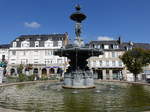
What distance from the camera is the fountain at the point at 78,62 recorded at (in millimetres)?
14477

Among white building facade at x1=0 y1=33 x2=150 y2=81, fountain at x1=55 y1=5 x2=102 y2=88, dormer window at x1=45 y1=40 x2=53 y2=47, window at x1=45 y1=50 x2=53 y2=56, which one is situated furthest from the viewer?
dormer window at x1=45 y1=40 x2=53 y2=47

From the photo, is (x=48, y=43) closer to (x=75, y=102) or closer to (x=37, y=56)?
(x=37, y=56)

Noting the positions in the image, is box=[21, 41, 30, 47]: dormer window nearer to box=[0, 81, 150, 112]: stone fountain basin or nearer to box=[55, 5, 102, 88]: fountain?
box=[55, 5, 102, 88]: fountain

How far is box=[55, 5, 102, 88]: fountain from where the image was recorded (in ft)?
47.5

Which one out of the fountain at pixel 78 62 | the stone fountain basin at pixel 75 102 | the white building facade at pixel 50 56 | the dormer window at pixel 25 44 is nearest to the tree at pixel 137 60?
the white building facade at pixel 50 56

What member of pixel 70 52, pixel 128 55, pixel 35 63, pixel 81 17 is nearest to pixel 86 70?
pixel 70 52

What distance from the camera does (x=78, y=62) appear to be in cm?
1558

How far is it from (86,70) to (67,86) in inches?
106

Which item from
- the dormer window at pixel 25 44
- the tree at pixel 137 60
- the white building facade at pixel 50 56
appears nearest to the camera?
the tree at pixel 137 60

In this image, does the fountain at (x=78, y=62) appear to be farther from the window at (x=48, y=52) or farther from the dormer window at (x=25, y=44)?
the dormer window at (x=25, y=44)

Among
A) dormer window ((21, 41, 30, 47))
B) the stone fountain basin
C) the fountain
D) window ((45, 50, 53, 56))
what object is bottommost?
the stone fountain basin

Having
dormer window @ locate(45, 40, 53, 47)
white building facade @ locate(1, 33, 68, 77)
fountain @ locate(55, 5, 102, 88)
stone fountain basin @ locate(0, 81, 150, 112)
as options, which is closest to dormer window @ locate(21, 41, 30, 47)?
white building facade @ locate(1, 33, 68, 77)

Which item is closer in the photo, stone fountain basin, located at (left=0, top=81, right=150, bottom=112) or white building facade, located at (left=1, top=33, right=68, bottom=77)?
stone fountain basin, located at (left=0, top=81, right=150, bottom=112)

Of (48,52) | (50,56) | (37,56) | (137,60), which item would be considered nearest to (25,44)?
(37,56)
